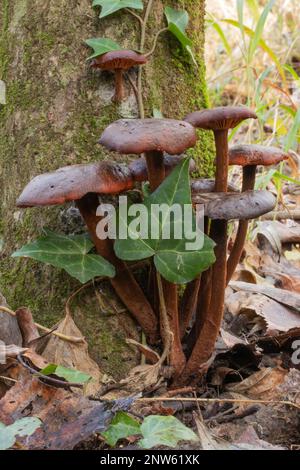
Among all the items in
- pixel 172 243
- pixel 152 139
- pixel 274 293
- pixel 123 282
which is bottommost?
pixel 274 293

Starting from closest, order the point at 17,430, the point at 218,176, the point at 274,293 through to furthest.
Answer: the point at 17,430 → the point at 218,176 → the point at 274,293

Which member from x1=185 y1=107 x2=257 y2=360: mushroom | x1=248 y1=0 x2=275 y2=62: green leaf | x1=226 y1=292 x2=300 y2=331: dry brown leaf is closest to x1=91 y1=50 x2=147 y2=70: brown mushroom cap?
x1=185 y1=107 x2=257 y2=360: mushroom

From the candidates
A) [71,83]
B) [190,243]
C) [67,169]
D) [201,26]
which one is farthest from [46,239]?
[201,26]

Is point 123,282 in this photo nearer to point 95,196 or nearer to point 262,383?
→ point 95,196

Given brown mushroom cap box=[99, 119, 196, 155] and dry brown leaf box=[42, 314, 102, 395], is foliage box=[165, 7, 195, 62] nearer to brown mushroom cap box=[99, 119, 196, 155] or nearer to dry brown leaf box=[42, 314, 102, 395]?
brown mushroom cap box=[99, 119, 196, 155]

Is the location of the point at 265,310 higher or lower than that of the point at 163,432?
lower

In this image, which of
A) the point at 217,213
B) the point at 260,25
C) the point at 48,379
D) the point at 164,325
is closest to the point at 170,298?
the point at 164,325
